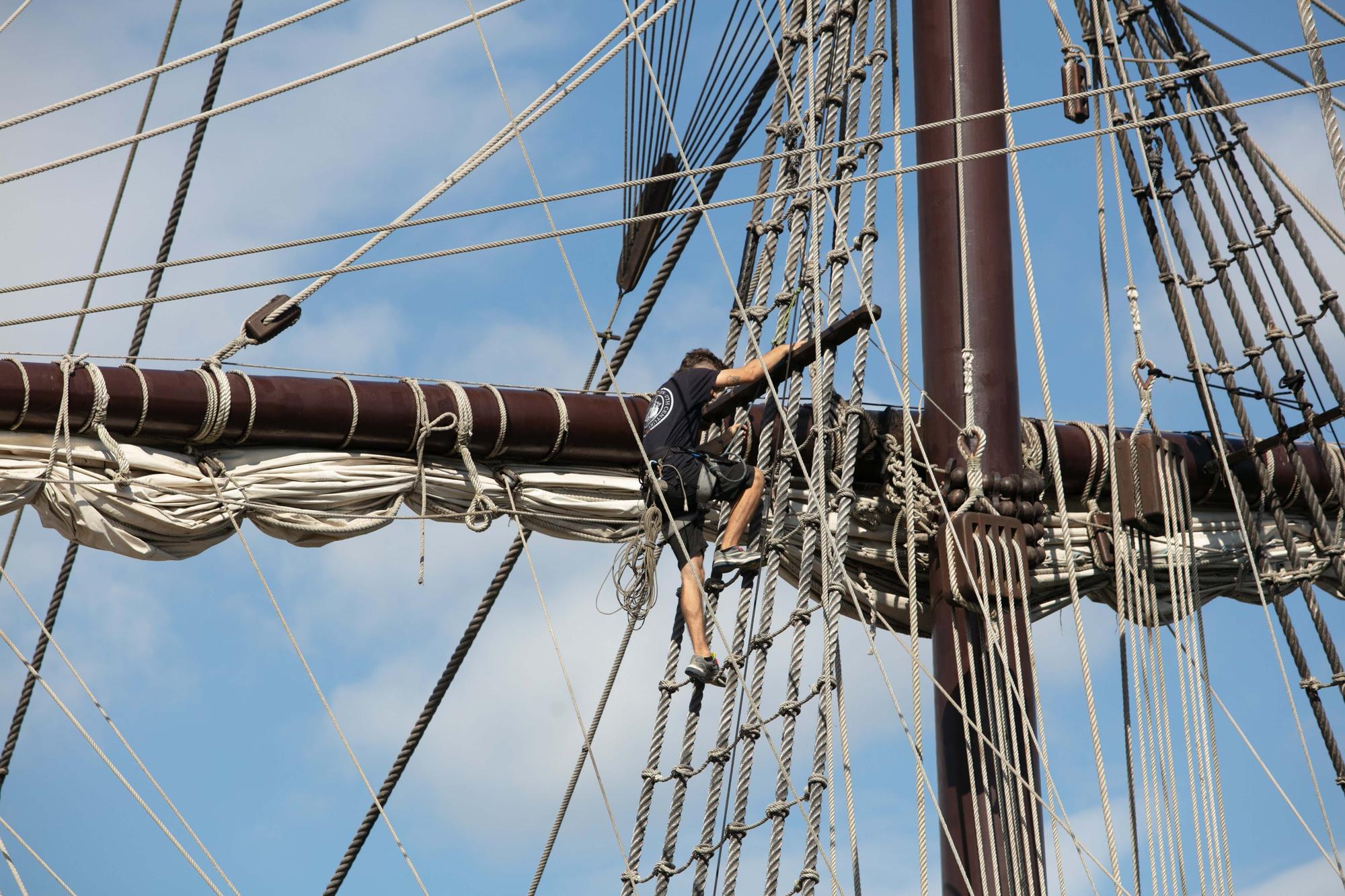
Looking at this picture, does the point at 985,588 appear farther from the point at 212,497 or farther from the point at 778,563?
the point at 212,497

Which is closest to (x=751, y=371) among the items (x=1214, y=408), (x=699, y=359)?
(x=699, y=359)

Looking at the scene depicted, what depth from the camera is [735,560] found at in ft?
24.6

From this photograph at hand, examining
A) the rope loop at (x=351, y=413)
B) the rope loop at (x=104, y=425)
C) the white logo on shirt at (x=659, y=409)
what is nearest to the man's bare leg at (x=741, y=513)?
the white logo on shirt at (x=659, y=409)

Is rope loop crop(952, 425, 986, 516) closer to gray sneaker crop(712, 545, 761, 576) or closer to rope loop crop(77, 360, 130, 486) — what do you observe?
gray sneaker crop(712, 545, 761, 576)

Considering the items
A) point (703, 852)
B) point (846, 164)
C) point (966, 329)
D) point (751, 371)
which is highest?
point (846, 164)

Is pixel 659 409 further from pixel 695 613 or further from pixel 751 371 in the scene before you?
pixel 695 613

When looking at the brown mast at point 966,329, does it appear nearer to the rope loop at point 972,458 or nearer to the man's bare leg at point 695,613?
the rope loop at point 972,458

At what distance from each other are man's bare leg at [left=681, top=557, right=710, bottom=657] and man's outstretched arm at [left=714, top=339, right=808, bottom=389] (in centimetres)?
74

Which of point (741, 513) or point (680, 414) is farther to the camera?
point (741, 513)

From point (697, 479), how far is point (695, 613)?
511 mm

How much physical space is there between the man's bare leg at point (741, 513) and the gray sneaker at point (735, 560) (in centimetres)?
3

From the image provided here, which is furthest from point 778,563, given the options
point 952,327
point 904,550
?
point 952,327

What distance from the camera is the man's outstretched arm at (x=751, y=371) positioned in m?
Answer: 7.25

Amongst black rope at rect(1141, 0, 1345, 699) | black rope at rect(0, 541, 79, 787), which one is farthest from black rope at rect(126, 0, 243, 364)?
black rope at rect(1141, 0, 1345, 699)
